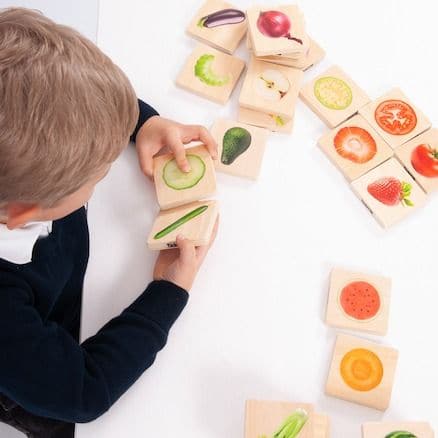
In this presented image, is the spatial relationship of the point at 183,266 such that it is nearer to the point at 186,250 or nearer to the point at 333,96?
the point at 186,250

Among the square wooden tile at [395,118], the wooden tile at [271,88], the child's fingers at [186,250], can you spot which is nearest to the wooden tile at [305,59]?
the wooden tile at [271,88]

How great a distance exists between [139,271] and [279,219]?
7.7 inches

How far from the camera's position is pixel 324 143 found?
2.95 feet

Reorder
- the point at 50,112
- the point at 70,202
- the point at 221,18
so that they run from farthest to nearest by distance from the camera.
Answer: the point at 221,18, the point at 70,202, the point at 50,112

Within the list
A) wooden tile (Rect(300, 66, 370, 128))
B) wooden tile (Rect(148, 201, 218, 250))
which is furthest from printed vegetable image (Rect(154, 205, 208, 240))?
wooden tile (Rect(300, 66, 370, 128))

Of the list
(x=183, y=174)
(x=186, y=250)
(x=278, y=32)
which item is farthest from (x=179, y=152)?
(x=278, y=32)

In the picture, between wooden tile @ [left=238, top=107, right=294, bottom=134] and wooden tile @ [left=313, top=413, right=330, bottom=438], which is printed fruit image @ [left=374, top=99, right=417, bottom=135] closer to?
wooden tile @ [left=238, top=107, right=294, bottom=134]

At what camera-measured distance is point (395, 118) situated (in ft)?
3.02

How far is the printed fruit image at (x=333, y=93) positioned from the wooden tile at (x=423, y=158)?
0.35ft

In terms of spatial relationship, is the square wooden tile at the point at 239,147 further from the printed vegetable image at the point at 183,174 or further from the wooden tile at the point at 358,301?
the wooden tile at the point at 358,301

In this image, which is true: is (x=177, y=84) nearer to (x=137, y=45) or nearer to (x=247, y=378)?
(x=137, y=45)

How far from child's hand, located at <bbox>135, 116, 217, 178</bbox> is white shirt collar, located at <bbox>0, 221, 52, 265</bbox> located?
0.19m

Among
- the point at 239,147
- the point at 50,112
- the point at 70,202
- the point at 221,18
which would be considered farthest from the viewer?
the point at 221,18

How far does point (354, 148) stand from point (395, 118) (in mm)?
80
